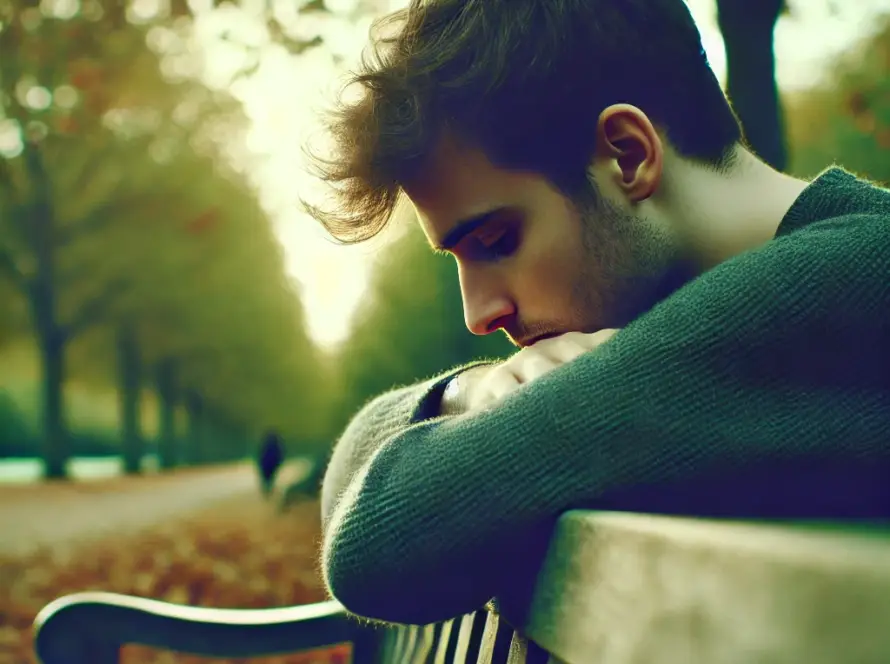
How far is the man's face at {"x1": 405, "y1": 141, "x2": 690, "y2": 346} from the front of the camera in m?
1.39

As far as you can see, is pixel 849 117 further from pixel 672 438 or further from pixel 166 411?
pixel 166 411

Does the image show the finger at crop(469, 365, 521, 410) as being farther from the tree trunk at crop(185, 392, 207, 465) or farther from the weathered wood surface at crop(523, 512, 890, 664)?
the tree trunk at crop(185, 392, 207, 465)

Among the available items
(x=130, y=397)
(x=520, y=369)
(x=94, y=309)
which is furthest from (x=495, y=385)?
(x=130, y=397)

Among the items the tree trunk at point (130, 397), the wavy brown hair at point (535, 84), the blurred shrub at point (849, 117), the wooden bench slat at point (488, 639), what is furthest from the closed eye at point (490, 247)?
the tree trunk at point (130, 397)

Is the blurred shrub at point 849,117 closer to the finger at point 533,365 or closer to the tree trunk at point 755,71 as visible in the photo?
the tree trunk at point 755,71

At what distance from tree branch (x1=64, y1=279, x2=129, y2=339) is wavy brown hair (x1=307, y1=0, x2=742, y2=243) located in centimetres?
1861

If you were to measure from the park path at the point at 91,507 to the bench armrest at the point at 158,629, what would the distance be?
8073mm

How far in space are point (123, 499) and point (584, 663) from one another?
54.8 feet

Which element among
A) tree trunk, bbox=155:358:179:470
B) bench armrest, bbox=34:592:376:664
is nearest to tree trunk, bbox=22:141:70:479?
tree trunk, bbox=155:358:179:470

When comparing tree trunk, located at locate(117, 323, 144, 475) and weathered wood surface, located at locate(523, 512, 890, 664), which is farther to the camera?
tree trunk, located at locate(117, 323, 144, 475)

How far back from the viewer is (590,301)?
142 cm

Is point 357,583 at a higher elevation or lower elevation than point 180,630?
higher

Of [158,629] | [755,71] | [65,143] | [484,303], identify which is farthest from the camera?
[65,143]

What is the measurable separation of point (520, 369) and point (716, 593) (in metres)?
0.66
